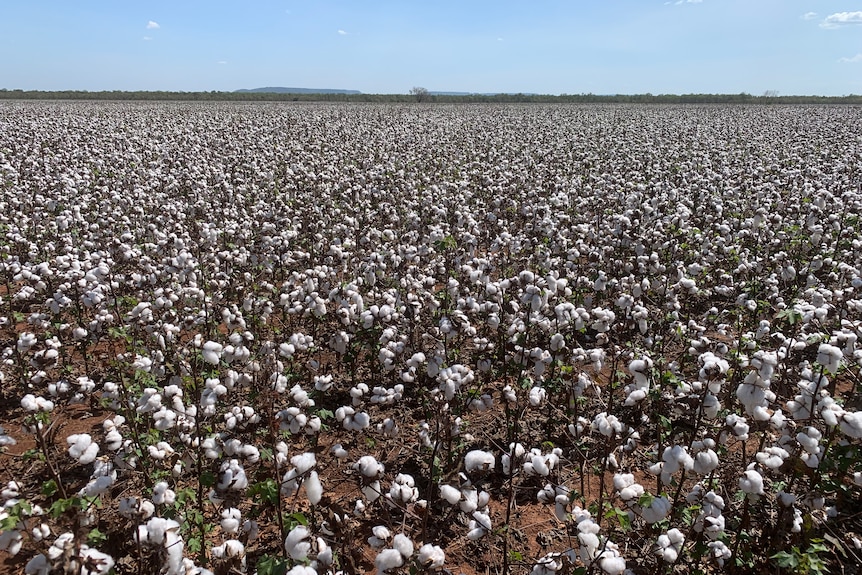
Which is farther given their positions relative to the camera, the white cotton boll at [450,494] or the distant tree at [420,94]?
the distant tree at [420,94]

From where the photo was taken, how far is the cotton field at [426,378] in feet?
11.1

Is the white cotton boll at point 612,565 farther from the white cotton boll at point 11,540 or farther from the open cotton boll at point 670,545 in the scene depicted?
the white cotton boll at point 11,540

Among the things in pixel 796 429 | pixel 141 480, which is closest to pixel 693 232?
pixel 796 429

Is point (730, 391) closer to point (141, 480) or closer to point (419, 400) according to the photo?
point (419, 400)

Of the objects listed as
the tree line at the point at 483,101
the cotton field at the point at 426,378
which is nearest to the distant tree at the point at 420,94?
the tree line at the point at 483,101

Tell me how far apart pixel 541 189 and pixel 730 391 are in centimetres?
1086

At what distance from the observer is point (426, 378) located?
22.2ft

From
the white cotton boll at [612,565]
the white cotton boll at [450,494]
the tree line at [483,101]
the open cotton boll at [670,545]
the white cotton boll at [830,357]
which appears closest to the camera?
the white cotton boll at [612,565]

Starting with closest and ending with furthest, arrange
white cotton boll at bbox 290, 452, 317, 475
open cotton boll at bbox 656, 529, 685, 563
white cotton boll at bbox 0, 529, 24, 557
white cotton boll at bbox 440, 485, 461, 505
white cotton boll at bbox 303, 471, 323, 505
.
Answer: white cotton boll at bbox 0, 529, 24, 557
white cotton boll at bbox 290, 452, 317, 475
white cotton boll at bbox 303, 471, 323, 505
white cotton boll at bbox 440, 485, 461, 505
open cotton boll at bbox 656, 529, 685, 563

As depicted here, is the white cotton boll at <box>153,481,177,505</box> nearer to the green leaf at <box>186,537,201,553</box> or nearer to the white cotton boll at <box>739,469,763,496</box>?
the green leaf at <box>186,537,201,553</box>

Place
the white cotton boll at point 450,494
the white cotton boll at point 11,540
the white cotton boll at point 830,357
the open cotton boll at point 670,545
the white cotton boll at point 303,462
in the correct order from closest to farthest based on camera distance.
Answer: the white cotton boll at point 11,540
the white cotton boll at point 303,462
the white cotton boll at point 450,494
the open cotton boll at point 670,545
the white cotton boll at point 830,357

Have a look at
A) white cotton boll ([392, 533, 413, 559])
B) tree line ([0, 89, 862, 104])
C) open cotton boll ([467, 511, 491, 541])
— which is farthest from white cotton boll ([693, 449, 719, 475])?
tree line ([0, 89, 862, 104])

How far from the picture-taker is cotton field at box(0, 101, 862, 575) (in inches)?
134

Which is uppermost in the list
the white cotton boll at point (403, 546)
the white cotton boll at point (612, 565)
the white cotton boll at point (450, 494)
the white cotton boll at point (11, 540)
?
the white cotton boll at point (11, 540)
